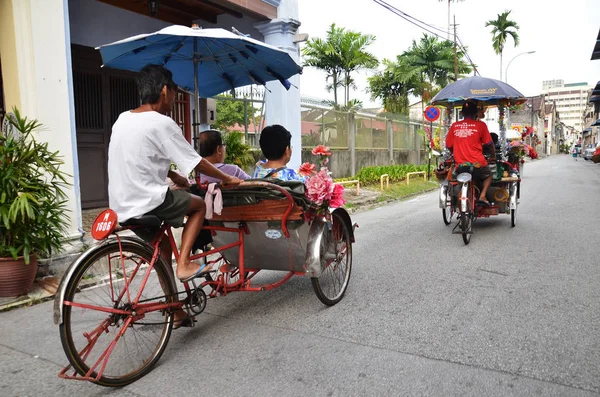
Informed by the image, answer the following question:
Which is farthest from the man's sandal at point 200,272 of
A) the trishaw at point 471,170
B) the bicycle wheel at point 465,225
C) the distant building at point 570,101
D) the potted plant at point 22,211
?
the distant building at point 570,101

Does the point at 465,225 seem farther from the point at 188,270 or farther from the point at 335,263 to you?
the point at 188,270

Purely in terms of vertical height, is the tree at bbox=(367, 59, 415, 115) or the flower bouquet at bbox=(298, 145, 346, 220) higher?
the tree at bbox=(367, 59, 415, 115)

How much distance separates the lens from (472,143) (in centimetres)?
740

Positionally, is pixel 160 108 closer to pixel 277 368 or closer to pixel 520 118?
pixel 277 368

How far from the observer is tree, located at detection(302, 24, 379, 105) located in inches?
1014

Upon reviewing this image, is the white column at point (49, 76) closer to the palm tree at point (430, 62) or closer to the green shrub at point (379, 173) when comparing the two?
the green shrub at point (379, 173)

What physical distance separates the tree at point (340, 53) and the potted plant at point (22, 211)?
73.1 feet

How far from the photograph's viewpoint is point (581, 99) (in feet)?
585

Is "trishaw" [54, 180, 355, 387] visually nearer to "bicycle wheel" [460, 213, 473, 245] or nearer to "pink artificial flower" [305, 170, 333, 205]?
"pink artificial flower" [305, 170, 333, 205]

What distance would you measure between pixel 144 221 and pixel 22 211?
2117mm

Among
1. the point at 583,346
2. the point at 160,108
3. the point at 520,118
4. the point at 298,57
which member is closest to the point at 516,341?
→ the point at 583,346

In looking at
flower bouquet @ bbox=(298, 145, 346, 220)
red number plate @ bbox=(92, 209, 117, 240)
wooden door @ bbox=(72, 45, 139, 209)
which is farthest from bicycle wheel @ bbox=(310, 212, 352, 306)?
wooden door @ bbox=(72, 45, 139, 209)

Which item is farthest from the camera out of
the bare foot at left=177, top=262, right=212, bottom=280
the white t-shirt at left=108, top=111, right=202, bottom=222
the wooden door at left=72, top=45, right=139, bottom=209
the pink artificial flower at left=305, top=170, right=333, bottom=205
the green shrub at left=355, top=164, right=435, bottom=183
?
the green shrub at left=355, top=164, right=435, bottom=183

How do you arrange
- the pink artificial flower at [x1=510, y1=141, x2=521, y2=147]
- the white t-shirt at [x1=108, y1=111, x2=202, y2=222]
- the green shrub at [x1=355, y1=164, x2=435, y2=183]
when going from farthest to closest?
the green shrub at [x1=355, y1=164, x2=435, y2=183]
the pink artificial flower at [x1=510, y1=141, x2=521, y2=147]
the white t-shirt at [x1=108, y1=111, x2=202, y2=222]
